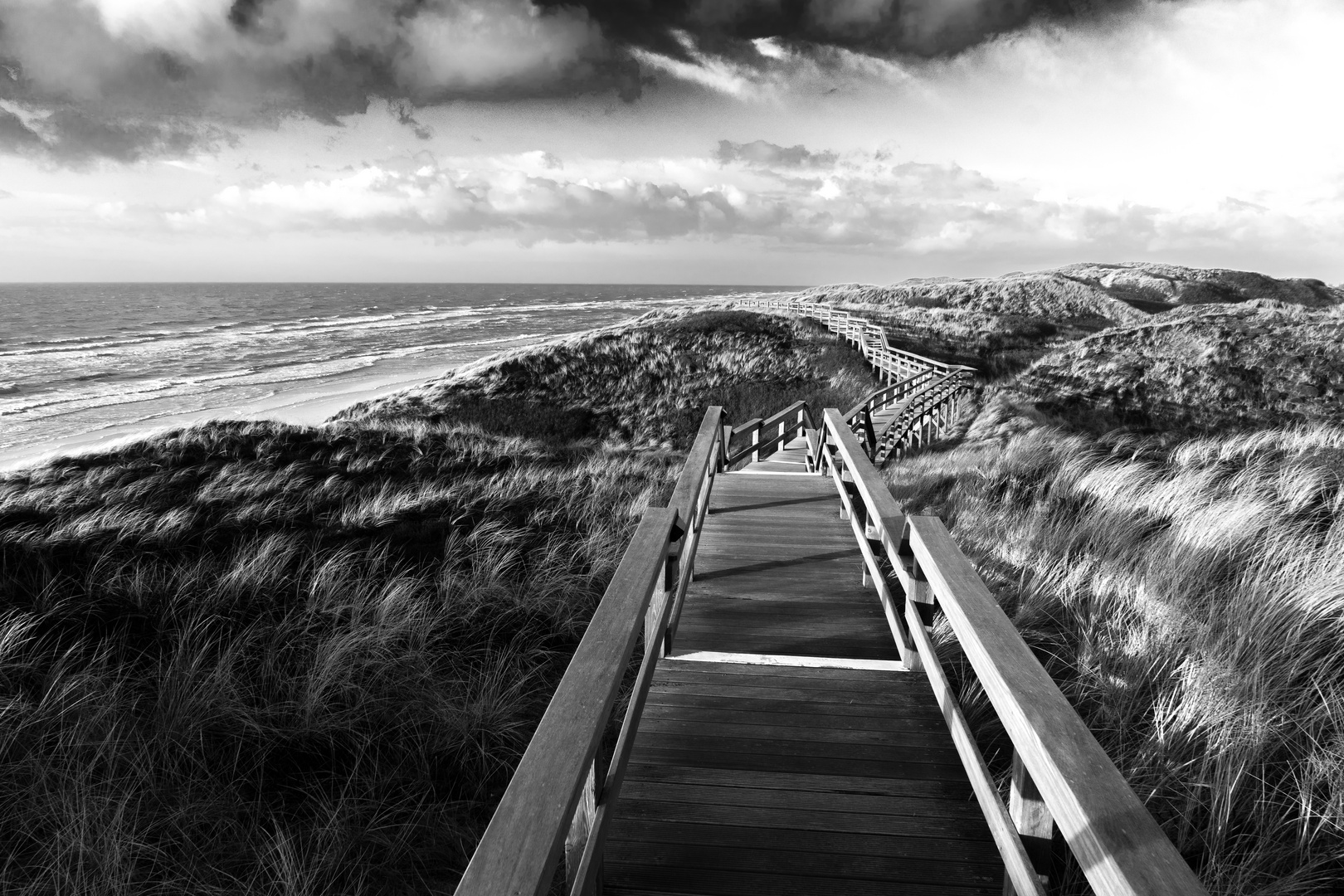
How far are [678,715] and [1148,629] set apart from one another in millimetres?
2907

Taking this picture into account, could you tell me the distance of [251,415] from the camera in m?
24.1

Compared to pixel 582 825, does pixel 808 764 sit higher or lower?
lower

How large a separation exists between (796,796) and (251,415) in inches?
1016

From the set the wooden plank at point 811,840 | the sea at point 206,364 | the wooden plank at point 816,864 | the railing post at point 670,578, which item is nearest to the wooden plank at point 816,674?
the railing post at point 670,578

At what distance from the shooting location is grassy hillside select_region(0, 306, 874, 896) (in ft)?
11.7

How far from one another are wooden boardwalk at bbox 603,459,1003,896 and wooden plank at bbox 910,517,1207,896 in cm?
90

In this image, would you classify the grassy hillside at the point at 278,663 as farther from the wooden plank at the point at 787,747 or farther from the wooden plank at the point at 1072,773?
the wooden plank at the point at 1072,773

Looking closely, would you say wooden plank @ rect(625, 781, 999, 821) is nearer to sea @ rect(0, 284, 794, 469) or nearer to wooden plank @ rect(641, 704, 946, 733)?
wooden plank @ rect(641, 704, 946, 733)

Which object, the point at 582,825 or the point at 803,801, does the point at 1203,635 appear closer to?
the point at 803,801

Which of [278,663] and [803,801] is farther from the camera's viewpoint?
[278,663]

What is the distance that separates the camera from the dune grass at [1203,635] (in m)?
2.89

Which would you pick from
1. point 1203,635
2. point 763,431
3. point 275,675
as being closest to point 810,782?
point 1203,635

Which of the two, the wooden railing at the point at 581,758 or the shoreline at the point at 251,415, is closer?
the wooden railing at the point at 581,758

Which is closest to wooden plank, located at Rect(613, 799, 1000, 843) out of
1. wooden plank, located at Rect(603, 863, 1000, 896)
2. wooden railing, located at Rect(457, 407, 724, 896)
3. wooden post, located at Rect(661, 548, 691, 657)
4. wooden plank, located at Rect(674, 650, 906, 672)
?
wooden plank, located at Rect(603, 863, 1000, 896)
